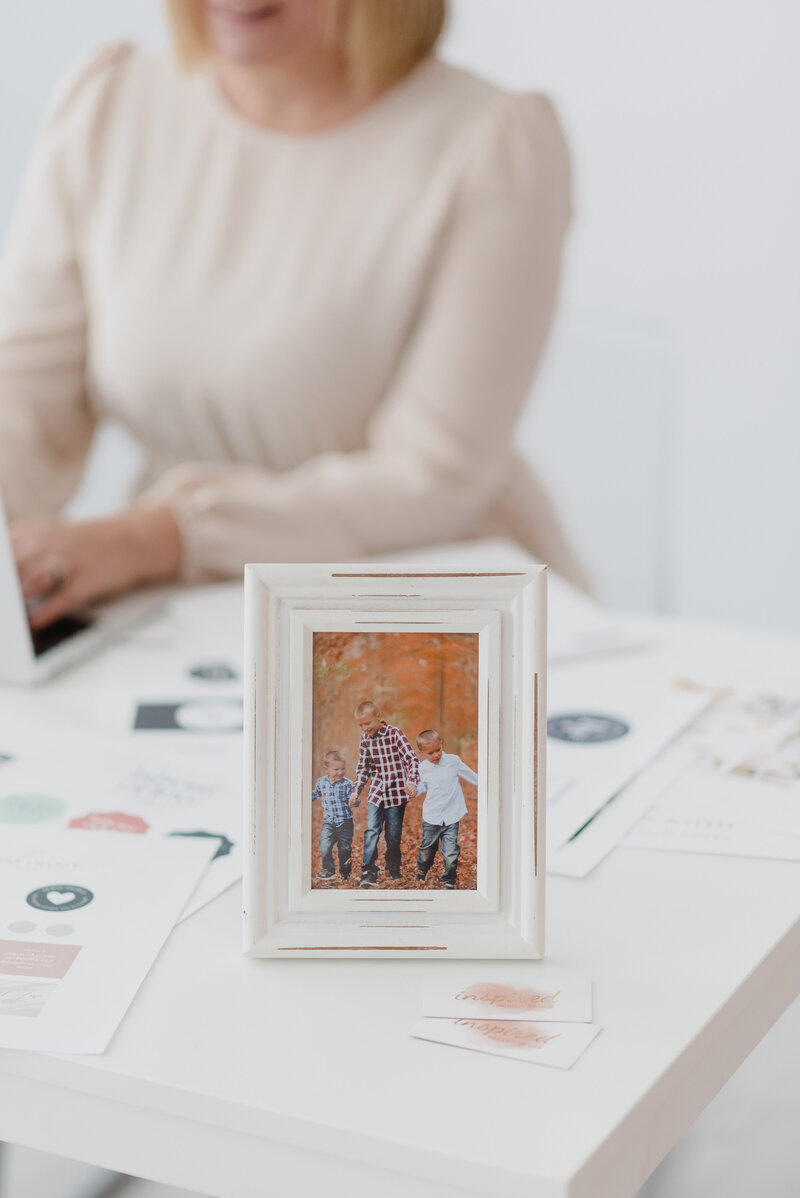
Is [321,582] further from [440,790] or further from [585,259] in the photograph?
[585,259]

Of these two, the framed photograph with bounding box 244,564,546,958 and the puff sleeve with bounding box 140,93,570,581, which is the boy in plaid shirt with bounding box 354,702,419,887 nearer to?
the framed photograph with bounding box 244,564,546,958

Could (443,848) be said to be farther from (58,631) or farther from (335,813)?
(58,631)

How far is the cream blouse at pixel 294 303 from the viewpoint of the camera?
4.73 ft

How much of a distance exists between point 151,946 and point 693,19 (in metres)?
2.43

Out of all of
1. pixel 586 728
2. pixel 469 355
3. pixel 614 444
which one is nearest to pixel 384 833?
pixel 586 728

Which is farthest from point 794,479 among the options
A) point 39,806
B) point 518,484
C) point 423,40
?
point 39,806

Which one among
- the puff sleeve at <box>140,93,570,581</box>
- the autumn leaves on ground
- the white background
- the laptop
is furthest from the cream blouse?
the white background

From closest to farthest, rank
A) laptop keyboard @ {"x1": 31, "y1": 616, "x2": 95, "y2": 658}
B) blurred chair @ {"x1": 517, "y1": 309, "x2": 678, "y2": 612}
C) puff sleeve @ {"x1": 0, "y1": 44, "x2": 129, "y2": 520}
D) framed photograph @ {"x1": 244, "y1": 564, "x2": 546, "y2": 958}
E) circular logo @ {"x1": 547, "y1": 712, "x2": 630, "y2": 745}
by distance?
framed photograph @ {"x1": 244, "y1": 564, "x2": 546, "y2": 958} → circular logo @ {"x1": 547, "y1": 712, "x2": 630, "y2": 745} → laptop keyboard @ {"x1": 31, "y1": 616, "x2": 95, "y2": 658} → puff sleeve @ {"x1": 0, "y1": 44, "x2": 129, "y2": 520} → blurred chair @ {"x1": 517, "y1": 309, "x2": 678, "y2": 612}

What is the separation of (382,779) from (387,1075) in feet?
0.46

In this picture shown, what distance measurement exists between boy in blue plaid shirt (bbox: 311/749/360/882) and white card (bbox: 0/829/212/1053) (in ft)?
0.33

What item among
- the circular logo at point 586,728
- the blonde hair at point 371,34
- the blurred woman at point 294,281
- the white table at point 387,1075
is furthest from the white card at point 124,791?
the blonde hair at point 371,34

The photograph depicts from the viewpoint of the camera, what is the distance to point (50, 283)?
1.62m

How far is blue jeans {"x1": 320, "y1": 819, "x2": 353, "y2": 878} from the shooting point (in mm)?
655

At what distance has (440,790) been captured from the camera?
0.66 meters
